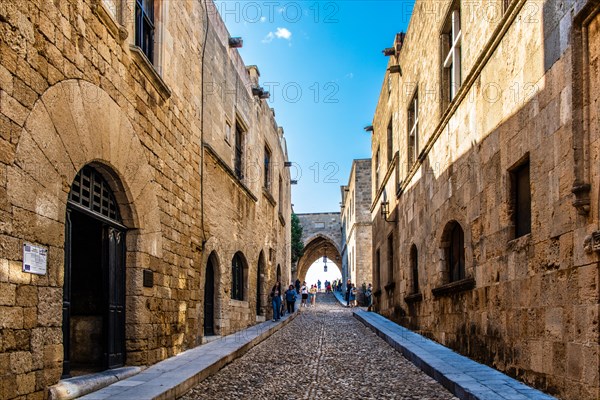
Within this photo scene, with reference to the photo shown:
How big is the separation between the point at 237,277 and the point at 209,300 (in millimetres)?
2560

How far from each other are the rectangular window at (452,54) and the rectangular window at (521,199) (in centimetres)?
310

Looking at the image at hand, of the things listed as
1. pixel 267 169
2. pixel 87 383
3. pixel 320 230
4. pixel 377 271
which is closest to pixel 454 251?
pixel 87 383

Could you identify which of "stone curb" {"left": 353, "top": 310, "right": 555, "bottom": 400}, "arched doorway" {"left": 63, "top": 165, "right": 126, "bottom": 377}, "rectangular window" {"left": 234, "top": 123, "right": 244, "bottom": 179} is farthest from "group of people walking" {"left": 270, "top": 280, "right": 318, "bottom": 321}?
"arched doorway" {"left": 63, "top": 165, "right": 126, "bottom": 377}

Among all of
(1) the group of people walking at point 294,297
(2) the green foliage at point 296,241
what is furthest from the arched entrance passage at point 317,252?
(1) the group of people walking at point 294,297

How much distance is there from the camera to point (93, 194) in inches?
230

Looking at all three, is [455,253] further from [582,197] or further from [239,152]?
[239,152]

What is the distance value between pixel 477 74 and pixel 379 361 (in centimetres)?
407

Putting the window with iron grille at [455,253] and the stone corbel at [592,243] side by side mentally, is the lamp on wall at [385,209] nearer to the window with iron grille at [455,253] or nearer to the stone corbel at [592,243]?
the window with iron grille at [455,253]

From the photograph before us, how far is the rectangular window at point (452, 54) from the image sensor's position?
891 cm

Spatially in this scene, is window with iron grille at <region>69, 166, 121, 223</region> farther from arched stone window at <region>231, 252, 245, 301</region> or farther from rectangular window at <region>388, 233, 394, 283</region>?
rectangular window at <region>388, 233, 394, 283</region>

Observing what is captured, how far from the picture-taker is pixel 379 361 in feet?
26.7

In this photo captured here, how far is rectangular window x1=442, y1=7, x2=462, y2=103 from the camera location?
891cm

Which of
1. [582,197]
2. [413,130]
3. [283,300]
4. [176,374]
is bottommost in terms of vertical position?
[283,300]

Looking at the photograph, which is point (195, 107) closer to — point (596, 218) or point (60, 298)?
point (60, 298)
